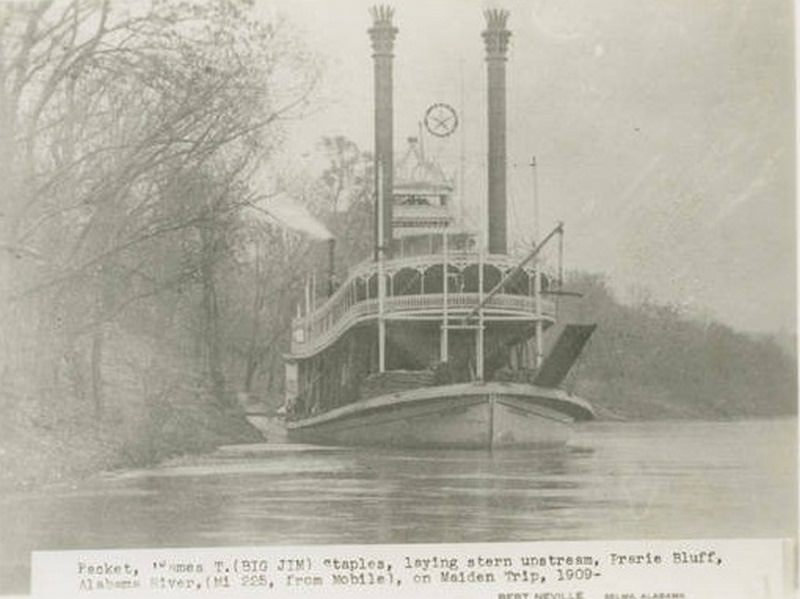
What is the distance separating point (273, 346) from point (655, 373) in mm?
998

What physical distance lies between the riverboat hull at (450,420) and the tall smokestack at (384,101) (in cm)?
63

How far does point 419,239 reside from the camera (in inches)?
171

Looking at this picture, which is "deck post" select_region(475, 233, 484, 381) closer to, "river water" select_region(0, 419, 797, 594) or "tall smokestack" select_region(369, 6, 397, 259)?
"tall smokestack" select_region(369, 6, 397, 259)

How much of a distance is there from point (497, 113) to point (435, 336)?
83cm

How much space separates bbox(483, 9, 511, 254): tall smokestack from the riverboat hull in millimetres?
578

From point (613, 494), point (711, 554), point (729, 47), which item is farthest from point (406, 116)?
point (711, 554)

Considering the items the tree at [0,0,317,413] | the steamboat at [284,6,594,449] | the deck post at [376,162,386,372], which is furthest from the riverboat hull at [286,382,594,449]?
the tree at [0,0,317,413]

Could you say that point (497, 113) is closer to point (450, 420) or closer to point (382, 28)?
point (382, 28)

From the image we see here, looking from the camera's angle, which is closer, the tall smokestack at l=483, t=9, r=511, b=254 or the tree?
the tree

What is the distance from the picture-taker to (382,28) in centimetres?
353

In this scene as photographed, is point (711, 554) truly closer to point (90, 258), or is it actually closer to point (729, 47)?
point (729, 47)

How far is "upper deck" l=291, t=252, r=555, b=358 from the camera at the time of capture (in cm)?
409

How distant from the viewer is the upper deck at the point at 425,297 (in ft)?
13.4

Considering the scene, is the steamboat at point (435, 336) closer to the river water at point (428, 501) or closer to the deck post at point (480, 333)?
the deck post at point (480, 333)
